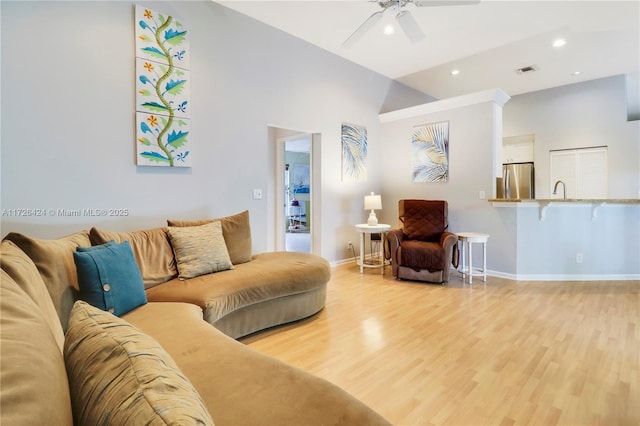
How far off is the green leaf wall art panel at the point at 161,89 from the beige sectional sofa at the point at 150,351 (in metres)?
1.28

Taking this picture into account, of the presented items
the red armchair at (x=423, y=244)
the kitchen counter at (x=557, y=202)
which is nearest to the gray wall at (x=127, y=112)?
the red armchair at (x=423, y=244)

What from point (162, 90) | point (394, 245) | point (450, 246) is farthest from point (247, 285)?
point (450, 246)

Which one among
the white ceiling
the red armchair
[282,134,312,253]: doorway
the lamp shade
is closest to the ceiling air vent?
the white ceiling

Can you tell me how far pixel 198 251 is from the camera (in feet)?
8.82

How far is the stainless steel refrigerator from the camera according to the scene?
257 inches

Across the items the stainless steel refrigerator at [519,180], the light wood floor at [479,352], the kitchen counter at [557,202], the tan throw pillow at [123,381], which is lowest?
the light wood floor at [479,352]

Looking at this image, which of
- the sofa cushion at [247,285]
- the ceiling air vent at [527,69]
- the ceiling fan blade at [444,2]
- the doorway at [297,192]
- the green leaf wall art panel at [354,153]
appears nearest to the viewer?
the sofa cushion at [247,285]

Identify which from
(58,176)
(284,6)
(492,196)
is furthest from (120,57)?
(492,196)

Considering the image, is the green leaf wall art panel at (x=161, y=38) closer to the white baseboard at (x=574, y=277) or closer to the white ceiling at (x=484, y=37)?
the white ceiling at (x=484, y=37)

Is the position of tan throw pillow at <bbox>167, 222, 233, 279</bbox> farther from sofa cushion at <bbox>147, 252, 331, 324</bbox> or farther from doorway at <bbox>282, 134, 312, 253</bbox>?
doorway at <bbox>282, 134, 312, 253</bbox>

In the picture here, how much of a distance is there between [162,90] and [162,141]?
0.51 m

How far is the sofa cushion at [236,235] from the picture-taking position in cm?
306

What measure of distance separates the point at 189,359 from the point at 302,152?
9318 millimetres

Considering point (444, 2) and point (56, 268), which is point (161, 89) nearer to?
point (56, 268)
